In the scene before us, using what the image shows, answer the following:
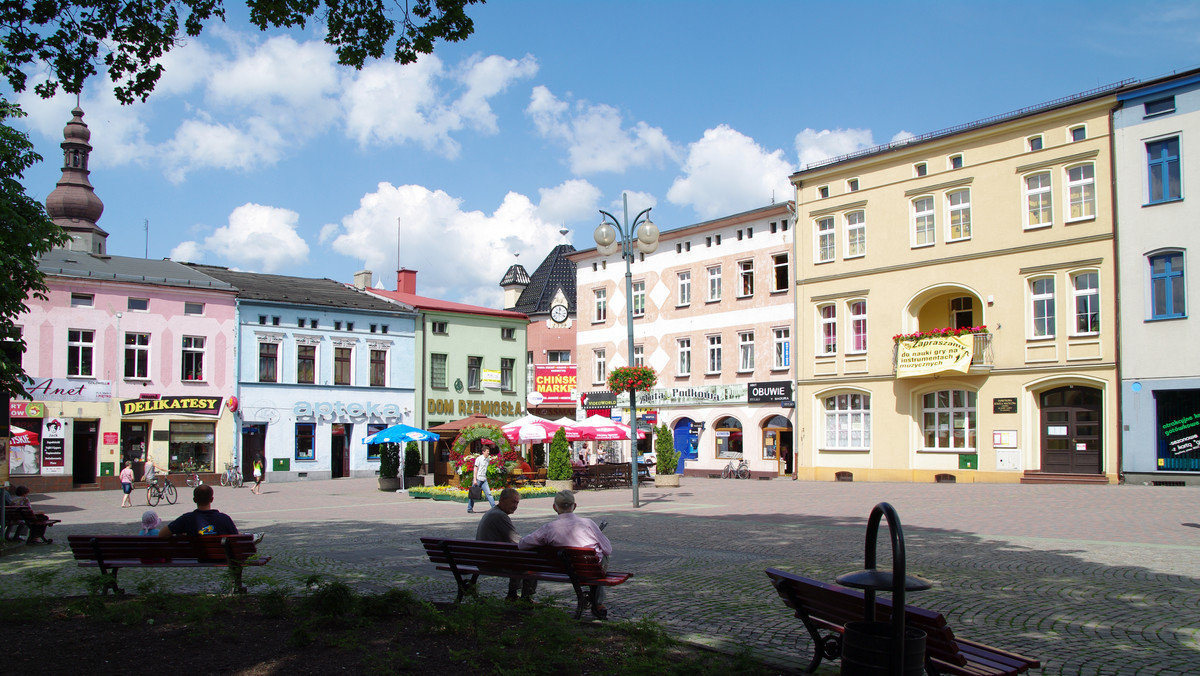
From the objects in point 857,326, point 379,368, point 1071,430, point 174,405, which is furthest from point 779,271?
point 174,405

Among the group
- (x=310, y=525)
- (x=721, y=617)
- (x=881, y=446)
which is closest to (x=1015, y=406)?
(x=881, y=446)

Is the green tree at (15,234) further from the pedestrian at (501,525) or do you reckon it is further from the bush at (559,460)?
the bush at (559,460)

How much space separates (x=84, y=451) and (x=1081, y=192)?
37.1 meters

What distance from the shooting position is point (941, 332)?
32.2 meters

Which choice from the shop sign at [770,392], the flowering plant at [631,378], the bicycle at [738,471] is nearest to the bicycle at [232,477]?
the flowering plant at [631,378]

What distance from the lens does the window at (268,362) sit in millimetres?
41719

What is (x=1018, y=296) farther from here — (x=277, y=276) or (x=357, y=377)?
(x=277, y=276)

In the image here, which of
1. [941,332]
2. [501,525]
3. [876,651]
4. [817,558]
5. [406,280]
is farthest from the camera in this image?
[406,280]

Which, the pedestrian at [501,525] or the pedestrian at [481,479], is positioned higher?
the pedestrian at [501,525]

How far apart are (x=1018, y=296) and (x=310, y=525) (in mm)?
23537

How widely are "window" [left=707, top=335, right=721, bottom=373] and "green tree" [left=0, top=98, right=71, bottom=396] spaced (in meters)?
29.9

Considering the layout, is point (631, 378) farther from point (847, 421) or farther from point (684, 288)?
point (684, 288)

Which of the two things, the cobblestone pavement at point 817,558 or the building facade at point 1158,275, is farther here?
the building facade at point 1158,275

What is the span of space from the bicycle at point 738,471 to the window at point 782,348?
4.32 m
